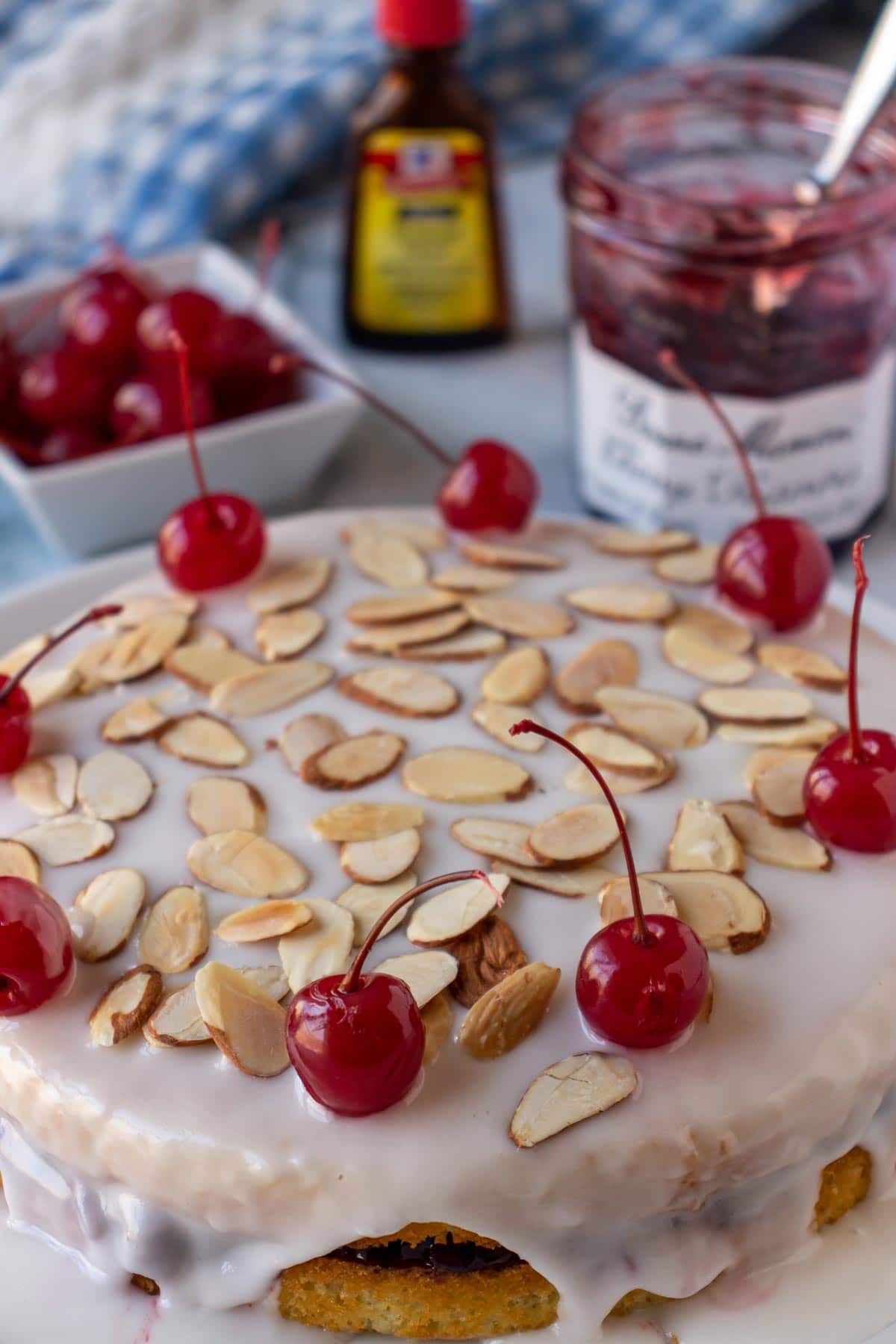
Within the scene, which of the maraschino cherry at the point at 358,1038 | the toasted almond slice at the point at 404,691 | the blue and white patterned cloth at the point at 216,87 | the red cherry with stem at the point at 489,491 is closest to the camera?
the maraschino cherry at the point at 358,1038

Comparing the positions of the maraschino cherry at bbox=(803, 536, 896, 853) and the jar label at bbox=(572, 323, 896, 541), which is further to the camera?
the jar label at bbox=(572, 323, 896, 541)

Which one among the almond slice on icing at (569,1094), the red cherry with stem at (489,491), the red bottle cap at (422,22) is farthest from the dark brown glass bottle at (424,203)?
the almond slice on icing at (569,1094)

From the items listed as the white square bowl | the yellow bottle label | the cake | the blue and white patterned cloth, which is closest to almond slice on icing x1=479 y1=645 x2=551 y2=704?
the cake

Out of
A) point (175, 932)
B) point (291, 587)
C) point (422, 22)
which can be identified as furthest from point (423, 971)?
point (422, 22)

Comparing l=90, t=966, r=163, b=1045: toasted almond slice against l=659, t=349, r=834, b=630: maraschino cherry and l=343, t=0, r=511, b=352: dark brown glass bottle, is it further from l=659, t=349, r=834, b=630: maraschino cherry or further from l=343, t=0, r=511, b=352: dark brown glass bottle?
l=343, t=0, r=511, b=352: dark brown glass bottle

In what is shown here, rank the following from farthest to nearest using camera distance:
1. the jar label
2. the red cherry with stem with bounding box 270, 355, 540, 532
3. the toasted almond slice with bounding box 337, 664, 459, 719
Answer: the jar label → the red cherry with stem with bounding box 270, 355, 540, 532 → the toasted almond slice with bounding box 337, 664, 459, 719

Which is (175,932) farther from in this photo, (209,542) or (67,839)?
(209,542)

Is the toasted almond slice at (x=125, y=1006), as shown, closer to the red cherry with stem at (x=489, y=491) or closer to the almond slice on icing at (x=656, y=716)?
the almond slice on icing at (x=656, y=716)
